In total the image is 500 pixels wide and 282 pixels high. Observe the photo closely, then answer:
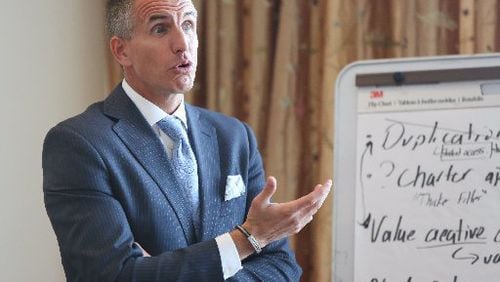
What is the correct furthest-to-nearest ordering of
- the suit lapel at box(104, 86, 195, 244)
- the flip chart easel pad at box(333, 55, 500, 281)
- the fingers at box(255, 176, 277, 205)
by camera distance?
the flip chart easel pad at box(333, 55, 500, 281) < the suit lapel at box(104, 86, 195, 244) < the fingers at box(255, 176, 277, 205)

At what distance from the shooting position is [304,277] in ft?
8.18

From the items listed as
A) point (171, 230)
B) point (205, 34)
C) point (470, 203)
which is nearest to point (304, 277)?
point (470, 203)

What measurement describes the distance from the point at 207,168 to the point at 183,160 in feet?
0.20

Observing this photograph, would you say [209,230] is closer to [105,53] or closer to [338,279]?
[338,279]

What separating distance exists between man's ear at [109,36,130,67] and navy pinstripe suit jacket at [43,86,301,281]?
75 mm

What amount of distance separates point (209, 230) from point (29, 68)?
48.7 inches

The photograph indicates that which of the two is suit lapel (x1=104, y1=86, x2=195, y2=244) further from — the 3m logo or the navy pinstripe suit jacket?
the 3m logo

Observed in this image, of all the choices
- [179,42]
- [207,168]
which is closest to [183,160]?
[207,168]

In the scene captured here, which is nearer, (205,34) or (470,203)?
(470,203)

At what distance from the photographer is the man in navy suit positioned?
1256 millimetres

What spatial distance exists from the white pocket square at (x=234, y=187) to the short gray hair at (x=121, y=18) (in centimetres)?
42

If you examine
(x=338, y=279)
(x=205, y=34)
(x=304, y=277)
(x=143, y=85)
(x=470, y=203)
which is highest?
(x=205, y=34)

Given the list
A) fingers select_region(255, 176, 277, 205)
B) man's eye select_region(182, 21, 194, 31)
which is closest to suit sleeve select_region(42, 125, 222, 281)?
fingers select_region(255, 176, 277, 205)

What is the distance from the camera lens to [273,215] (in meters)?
1.25
